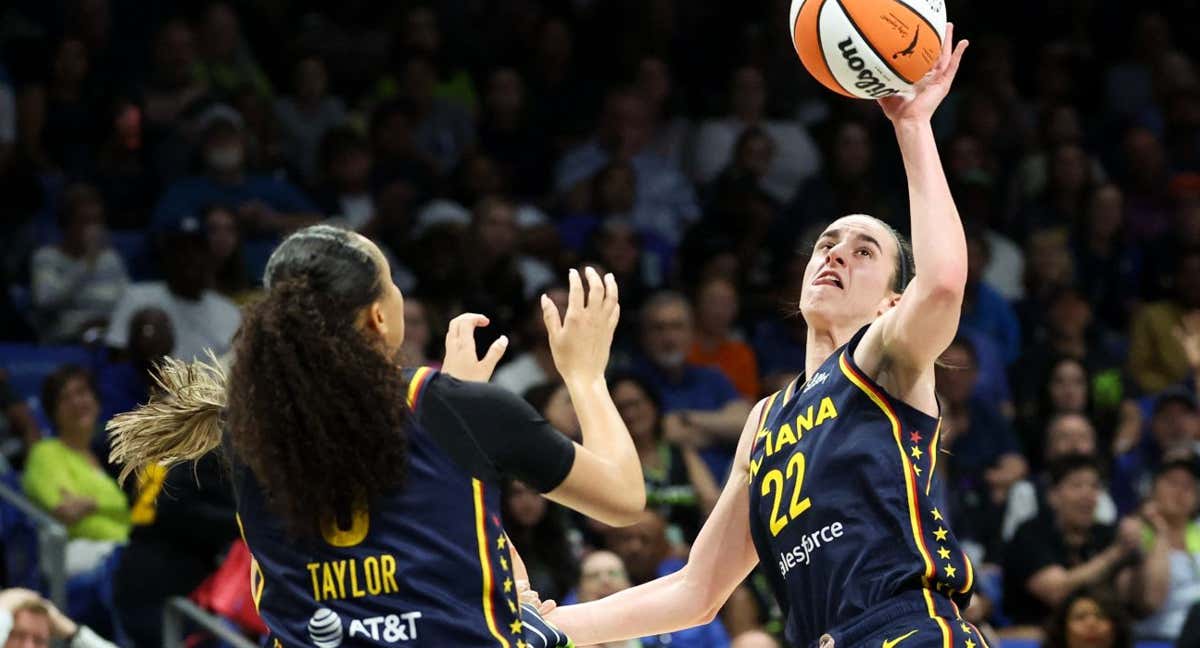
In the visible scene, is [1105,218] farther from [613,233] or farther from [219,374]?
[219,374]

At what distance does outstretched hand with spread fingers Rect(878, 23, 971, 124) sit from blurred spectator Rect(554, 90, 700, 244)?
765 centimetres

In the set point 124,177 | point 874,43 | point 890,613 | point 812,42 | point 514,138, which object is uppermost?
point 874,43

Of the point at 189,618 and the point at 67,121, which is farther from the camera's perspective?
the point at 67,121

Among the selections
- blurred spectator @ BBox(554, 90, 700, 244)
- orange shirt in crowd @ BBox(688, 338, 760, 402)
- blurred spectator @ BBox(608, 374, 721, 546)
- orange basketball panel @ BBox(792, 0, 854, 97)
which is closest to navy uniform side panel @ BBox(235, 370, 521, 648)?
orange basketball panel @ BBox(792, 0, 854, 97)

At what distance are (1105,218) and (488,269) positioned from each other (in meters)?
4.45

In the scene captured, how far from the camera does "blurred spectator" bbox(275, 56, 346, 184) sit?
1170 centimetres

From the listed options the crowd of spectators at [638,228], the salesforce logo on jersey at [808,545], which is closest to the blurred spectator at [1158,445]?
the crowd of spectators at [638,228]

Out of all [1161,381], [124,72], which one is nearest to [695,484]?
[1161,381]

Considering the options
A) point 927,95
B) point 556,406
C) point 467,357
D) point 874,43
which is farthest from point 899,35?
point 556,406

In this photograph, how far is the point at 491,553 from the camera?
145 inches

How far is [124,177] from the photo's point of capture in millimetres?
10961

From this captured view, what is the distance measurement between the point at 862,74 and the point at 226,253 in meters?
6.22

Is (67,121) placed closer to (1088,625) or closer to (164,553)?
(164,553)

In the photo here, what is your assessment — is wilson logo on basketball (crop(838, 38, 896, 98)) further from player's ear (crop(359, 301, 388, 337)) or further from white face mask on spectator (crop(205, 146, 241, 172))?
white face mask on spectator (crop(205, 146, 241, 172))
